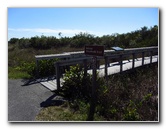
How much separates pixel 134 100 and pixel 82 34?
678 inches

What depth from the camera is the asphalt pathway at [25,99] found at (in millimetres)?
4432

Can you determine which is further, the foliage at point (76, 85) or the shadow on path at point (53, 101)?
the foliage at point (76, 85)

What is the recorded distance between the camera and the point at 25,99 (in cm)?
530

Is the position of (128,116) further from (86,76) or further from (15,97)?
(15,97)

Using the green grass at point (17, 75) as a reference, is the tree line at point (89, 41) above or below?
above

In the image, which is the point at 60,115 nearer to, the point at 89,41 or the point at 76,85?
the point at 76,85

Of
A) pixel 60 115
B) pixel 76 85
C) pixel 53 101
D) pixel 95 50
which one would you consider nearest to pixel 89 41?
pixel 76 85

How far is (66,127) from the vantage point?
13.8 feet

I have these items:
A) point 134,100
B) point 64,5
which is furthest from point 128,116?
point 64,5

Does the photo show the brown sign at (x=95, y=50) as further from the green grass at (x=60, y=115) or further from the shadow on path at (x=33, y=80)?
the shadow on path at (x=33, y=80)

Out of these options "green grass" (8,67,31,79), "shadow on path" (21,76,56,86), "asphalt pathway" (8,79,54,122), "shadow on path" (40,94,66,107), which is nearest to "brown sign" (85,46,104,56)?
"shadow on path" (40,94,66,107)

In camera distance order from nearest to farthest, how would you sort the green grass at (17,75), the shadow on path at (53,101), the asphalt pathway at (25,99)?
the asphalt pathway at (25,99) < the shadow on path at (53,101) < the green grass at (17,75)

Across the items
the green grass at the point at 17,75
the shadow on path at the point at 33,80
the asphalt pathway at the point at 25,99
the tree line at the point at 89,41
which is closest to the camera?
the asphalt pathway at the point at 25,99


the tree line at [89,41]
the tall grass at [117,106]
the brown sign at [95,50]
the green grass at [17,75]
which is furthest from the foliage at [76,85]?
the tree line at [89,41]
